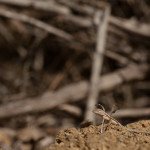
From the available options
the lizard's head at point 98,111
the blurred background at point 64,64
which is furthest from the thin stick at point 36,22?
the lizard's head at point 98,111

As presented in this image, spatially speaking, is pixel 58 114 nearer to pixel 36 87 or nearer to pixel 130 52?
pixel 36 87

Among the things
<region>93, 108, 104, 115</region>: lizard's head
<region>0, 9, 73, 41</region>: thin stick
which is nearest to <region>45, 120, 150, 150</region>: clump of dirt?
<region>93, 108, 104, 115</region>: lizard's head

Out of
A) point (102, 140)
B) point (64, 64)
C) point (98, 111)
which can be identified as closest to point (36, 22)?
point (64, 64)

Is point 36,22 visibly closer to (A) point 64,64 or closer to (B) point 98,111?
(A) point 64,64

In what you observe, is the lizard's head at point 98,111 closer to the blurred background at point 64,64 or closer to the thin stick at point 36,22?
the blurred background at point 64,64

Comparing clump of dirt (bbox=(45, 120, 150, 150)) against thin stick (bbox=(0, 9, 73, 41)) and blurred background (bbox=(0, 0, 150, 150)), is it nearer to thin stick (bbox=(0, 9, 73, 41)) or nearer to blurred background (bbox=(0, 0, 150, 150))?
blurred background (bbox=(0, 0, 150, 150))

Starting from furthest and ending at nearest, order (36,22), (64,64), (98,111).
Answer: (64,64) → (36,22) → (98,111)
